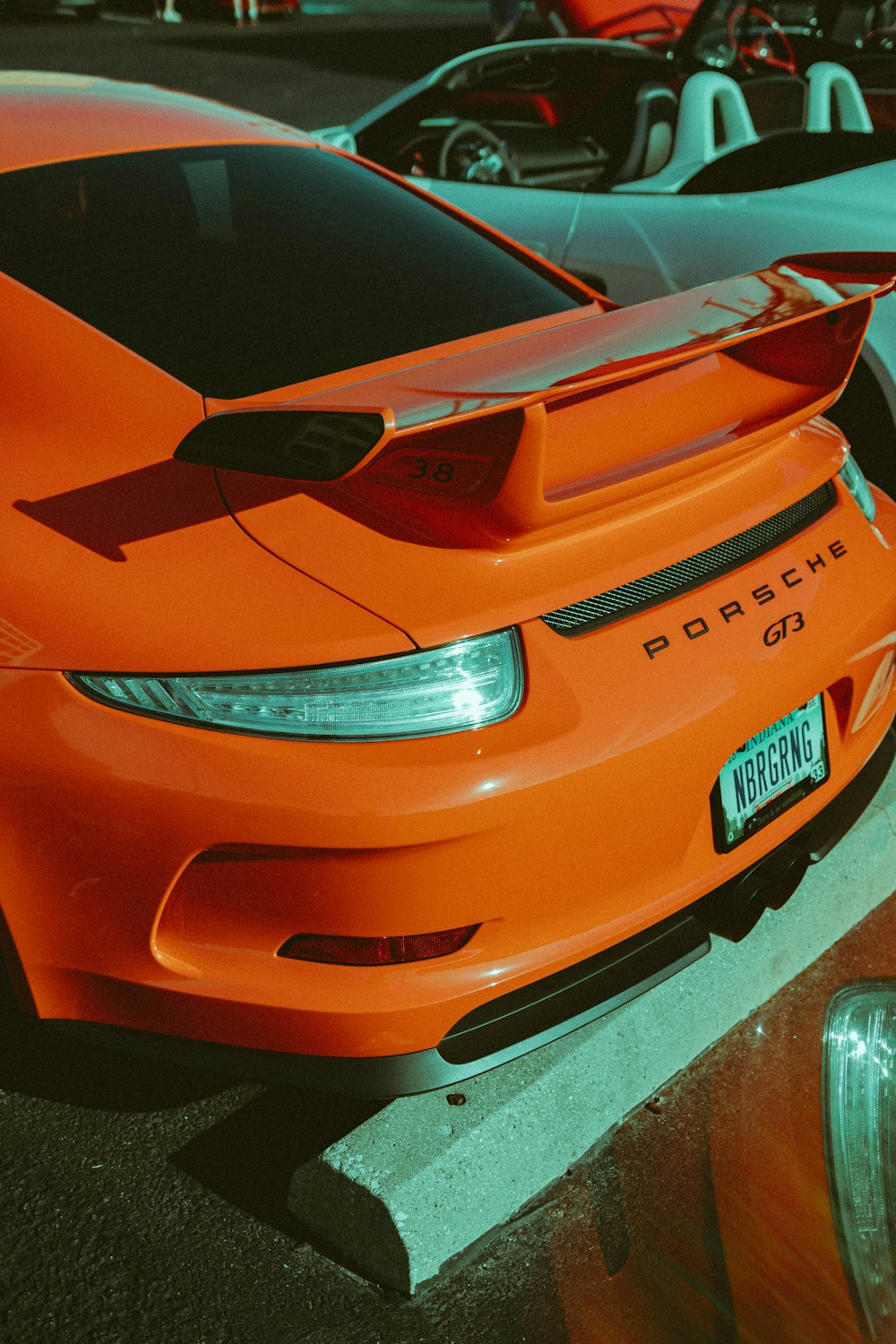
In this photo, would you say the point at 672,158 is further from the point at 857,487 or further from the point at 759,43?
the point at 759,43

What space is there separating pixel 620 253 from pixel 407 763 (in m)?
2.72

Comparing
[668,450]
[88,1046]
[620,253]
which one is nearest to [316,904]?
[88,1046]

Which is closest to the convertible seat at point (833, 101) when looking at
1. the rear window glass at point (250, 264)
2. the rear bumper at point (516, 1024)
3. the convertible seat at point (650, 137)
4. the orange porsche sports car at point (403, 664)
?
the convertible seat at point (650, 137)

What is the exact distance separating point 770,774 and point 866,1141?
2.30ft

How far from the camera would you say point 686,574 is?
6.46ft

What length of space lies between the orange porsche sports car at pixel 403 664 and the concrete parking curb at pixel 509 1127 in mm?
298

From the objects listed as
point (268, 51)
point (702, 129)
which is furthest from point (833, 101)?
point (268, 51)

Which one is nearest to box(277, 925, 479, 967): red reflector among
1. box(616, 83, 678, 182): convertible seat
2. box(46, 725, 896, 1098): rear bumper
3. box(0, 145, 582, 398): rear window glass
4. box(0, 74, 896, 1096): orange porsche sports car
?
box(0, 74, 896, 1096): orange porsche sports car

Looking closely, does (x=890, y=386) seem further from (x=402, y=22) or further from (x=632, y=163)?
(x=402, y=22)

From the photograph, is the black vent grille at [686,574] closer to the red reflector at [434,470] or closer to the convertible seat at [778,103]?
the red reflector at [434,470]

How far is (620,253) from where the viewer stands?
3.93 meters

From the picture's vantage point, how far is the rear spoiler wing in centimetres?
160

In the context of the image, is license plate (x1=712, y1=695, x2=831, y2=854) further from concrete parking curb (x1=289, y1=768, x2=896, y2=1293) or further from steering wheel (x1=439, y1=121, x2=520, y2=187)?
steering wheel (x1=439, y1=121, x2=520, y2=187)

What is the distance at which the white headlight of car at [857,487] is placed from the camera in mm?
2420
